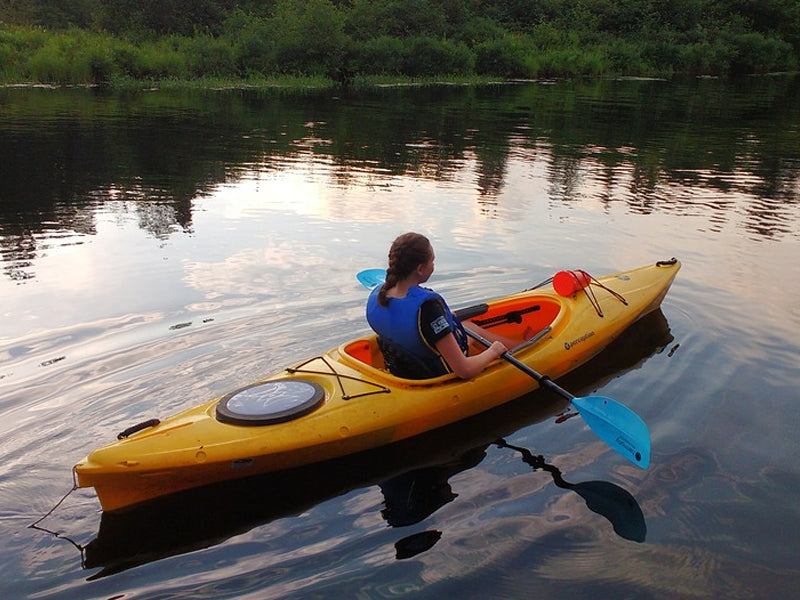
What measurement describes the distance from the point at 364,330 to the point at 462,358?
1591mm

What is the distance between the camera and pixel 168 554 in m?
3.26

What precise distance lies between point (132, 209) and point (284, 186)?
2.45 metres

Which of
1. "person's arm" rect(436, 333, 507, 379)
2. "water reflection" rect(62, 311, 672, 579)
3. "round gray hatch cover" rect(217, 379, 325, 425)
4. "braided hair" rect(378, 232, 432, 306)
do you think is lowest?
"water reflection" rect(62, 311, 672, 579)

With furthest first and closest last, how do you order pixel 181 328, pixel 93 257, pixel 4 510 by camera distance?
pixel 93 257 → pixel 181 328 → pixel 4 510

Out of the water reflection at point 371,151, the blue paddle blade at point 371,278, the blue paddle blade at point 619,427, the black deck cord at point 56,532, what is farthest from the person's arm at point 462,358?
the water reflection at point 371,151

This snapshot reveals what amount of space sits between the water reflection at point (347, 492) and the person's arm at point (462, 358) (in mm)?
424

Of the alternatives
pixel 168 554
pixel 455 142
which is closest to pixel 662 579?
pixel 168 554

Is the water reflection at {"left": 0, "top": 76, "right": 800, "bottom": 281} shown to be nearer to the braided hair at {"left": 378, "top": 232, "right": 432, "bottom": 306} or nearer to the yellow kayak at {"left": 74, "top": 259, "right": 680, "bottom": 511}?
the yellow kayak at {"left": 74, "top": 259, "right": 680, "bottom": 511}

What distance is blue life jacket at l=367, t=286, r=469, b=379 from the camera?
13.0 feet

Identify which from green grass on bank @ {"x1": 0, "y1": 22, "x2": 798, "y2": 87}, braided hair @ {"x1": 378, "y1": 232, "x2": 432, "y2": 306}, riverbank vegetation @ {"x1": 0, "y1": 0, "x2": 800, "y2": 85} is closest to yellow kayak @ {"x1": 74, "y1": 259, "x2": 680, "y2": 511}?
braided hair @ {"x1": 378, "y1": 232, "x2": 432, "y2": 306}

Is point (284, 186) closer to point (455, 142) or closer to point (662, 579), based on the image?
point (455, 142)

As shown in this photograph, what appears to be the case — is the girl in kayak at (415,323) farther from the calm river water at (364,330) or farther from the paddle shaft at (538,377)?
the calm river water at (364,330)

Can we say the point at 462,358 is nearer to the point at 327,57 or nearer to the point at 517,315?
the point at 517,315

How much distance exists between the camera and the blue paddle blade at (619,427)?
3.81m
